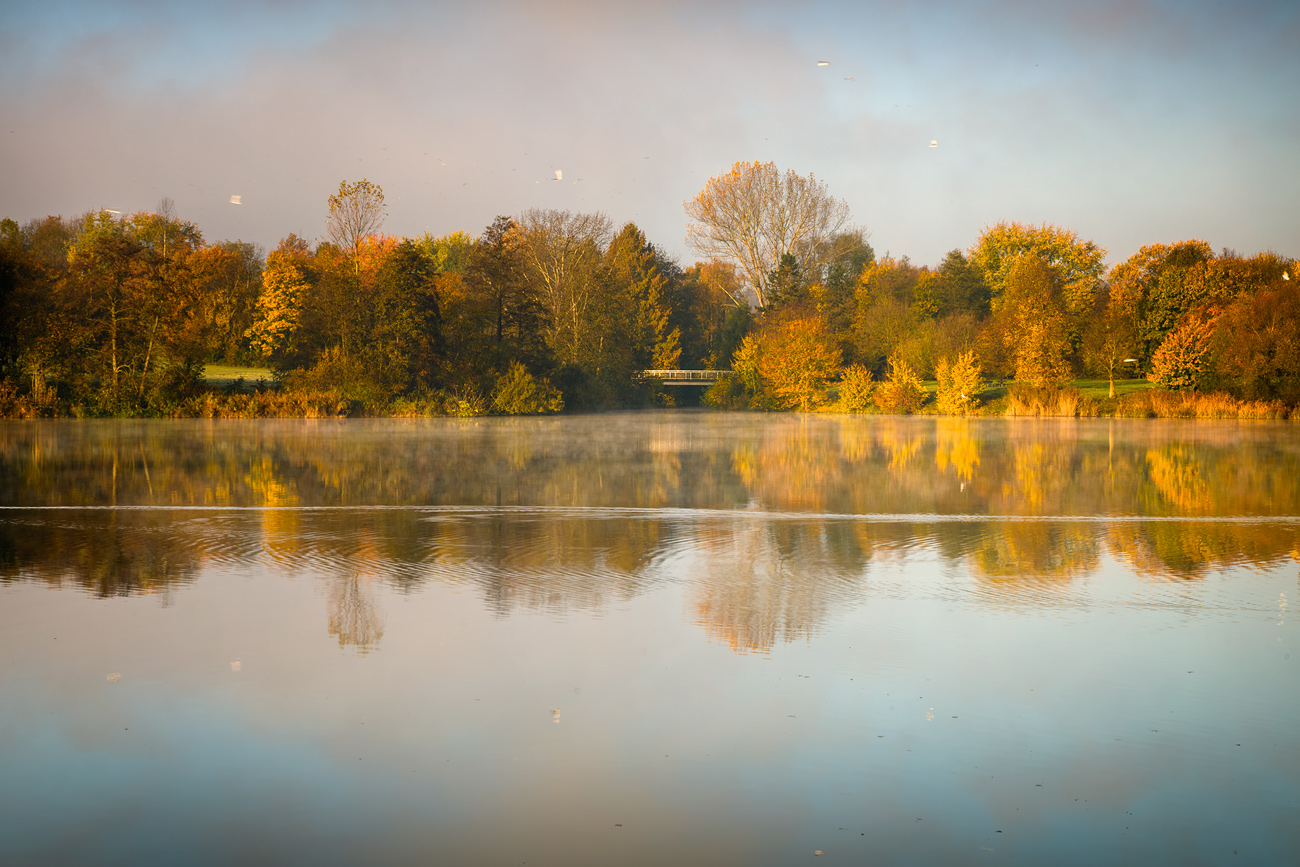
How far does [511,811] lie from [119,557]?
615 cm

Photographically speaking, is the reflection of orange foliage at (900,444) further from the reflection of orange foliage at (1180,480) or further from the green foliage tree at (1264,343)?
the green foliage tree at (1264,343)

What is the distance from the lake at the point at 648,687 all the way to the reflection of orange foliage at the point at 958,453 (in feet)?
19.2

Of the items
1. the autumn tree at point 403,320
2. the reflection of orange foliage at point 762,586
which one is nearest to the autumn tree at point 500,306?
the autumn tree at point 403,320

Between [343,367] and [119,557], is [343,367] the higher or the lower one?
the higher one

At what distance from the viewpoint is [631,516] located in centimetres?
1067

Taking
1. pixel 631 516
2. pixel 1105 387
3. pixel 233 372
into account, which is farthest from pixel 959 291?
pixel 631 516

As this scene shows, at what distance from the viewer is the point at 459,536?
9219 millimetres

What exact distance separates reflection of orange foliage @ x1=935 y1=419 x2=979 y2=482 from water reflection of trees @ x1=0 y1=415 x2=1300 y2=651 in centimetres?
13

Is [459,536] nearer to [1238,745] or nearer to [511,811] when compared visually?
[511,811]

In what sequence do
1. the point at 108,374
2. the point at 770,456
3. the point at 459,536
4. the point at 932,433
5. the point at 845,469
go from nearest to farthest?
the point at 459,536 < the point at 845,469 < the point at 770,456 < the point at 932,433 < the point at 108,374

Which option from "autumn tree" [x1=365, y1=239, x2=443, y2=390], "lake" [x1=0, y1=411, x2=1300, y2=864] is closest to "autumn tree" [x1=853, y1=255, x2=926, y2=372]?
"autumn tree" [x1=365, y1=239, x2=443, y2=390]

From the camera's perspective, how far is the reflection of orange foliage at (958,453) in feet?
54.5

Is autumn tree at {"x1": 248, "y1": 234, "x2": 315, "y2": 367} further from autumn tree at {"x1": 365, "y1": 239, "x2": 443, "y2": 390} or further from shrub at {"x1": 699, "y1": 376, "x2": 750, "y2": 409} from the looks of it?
shrub at {"x1": 699, "y1": 376, "x2": 750, "y2": 409}

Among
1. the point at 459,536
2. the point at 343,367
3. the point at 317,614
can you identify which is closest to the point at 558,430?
the point at 343,367
